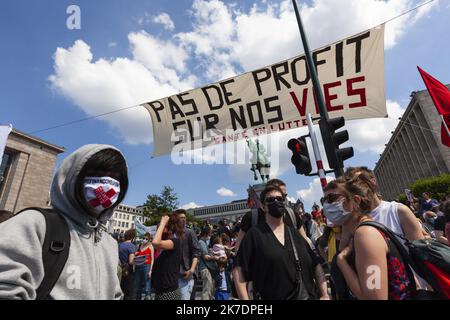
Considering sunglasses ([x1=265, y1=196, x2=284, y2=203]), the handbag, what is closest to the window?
sunglasses ([x1=265, y1=196, x2=284, y2=203])

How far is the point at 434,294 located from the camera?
1.55m

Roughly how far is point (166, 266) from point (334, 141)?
377 centimetres

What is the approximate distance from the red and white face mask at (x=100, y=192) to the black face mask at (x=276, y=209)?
1.72m

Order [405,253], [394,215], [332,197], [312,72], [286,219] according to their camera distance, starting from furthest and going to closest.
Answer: [312,72]
[286,219]
[394,215]
[332,197]
[405,253]

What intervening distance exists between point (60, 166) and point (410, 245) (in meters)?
2.20

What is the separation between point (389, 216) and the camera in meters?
2.67

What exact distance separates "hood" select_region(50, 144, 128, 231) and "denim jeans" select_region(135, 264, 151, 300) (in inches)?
209

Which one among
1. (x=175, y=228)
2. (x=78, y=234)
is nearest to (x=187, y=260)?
(x=175, y=228)

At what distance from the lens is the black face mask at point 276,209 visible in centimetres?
275

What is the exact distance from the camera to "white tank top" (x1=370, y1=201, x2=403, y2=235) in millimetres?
2625

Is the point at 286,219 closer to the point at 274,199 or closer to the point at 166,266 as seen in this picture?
the point at 274,199

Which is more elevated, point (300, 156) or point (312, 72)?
→ point (312, 72)

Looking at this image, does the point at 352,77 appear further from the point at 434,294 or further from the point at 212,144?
the point at 434,294
